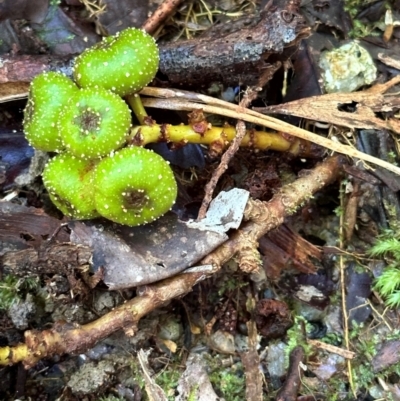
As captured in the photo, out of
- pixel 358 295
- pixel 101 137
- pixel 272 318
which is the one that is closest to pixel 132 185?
pixel 101 137

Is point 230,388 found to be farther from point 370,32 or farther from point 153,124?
point 370,32

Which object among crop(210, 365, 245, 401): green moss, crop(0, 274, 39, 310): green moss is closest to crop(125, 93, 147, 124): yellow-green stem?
crop(0, 274, 39, 310): green moss

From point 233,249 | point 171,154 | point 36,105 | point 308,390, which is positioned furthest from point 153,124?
point 308,390

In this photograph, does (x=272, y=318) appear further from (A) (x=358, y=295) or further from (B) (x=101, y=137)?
(B) (x=101, y=137)

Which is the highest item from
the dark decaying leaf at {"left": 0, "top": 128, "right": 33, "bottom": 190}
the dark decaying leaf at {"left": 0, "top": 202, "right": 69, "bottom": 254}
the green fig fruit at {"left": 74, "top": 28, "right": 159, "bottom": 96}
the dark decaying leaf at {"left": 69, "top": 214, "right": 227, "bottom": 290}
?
the green fig fruit at {"left": 74, "top": 28, "right": 159, "bottom": 96}

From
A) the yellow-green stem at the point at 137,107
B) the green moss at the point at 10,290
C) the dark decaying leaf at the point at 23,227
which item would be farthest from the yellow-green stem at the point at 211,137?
the green moss at the point at 10,290

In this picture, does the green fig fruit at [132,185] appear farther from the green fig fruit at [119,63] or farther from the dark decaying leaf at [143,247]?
the green fig fruit at [119,63]

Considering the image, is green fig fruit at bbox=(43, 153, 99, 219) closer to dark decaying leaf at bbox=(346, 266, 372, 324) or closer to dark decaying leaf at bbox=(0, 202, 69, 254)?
dark decaying leaf at bbox=(0, 202, 69, 254)
